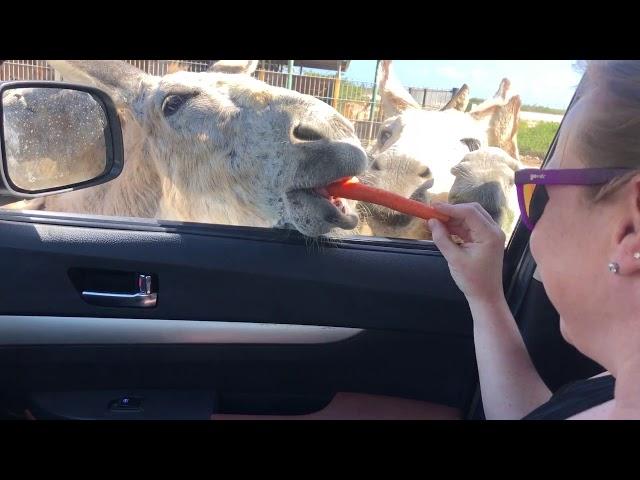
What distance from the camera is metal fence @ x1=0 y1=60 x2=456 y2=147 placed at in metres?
3.03

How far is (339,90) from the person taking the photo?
3479 mm

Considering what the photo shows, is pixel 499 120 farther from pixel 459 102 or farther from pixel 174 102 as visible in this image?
pixel 174 102

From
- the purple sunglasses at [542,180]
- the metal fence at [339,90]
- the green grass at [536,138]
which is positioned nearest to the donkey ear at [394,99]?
the metal fence at [339,90]

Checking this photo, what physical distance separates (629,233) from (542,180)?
0.79ft

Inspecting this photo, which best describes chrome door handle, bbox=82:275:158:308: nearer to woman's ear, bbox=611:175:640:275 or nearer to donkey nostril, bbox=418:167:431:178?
donkey nostril, bbox=418:167:431:178

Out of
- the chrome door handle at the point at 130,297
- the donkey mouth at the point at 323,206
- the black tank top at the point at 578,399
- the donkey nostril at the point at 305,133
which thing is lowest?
the black tank top at the point at 578,399

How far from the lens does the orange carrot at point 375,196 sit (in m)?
1.92

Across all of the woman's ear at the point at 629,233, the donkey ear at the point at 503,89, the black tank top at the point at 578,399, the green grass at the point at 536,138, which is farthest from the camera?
the donkey ear at the point at 503,89

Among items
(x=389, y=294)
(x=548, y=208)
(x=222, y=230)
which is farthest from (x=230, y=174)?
(x=548, y=208)

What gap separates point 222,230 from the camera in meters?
2.22

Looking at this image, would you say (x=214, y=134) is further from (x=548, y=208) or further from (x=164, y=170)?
(x=548, y=208)

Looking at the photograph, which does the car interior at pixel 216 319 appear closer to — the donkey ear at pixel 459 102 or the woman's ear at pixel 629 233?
the woman's ear at pixel 629 233

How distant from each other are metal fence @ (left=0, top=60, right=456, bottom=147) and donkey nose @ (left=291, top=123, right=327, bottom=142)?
0.63 metres

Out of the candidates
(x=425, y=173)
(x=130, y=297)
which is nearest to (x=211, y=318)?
(x=130, y=297)
